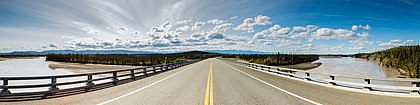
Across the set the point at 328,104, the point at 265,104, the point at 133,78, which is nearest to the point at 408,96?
the point at 328,104

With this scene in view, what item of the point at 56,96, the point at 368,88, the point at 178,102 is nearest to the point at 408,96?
the point at 368,88

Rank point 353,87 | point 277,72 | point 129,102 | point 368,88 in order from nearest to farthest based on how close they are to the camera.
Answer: point 129,102 < point 368,88 < point 353,87 < point 277,72

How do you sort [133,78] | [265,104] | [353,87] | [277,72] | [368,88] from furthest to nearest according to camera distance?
[277,72] < [133,78] < [353,87] < [368,88] < [265,104]

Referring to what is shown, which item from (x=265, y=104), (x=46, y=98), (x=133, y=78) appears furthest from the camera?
(x=133, y=78)

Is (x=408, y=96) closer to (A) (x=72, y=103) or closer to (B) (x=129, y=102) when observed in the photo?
(B) (x=129, y=102)

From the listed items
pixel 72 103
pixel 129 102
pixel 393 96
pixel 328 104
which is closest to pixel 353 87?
pixel 393 96

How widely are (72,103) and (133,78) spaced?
9187 millimetres

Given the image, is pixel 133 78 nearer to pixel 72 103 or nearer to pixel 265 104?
pixel 72 103

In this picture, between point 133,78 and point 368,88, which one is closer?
point 368,88

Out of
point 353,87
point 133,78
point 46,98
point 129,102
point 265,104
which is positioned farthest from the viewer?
point 133,78

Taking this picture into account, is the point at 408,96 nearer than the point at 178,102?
No

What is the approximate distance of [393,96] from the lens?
892 centimetres

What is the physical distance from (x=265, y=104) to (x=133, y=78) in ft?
Answer: 38.0

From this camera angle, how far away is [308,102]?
7625mm
